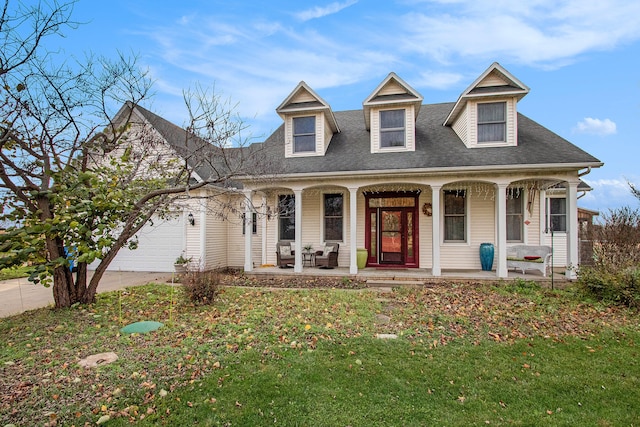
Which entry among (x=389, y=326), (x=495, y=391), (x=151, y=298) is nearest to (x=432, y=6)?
(x=389, y=326)

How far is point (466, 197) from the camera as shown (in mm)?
10938

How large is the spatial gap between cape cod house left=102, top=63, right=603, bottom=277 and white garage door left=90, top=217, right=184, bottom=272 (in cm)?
4

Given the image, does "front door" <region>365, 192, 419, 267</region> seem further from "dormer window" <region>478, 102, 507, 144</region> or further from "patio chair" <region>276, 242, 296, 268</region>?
"dormer window" <region>478, 102, 507, 144</region>

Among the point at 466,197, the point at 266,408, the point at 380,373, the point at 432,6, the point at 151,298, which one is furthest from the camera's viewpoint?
the point at 466,197

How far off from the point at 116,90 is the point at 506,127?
33.8 feet

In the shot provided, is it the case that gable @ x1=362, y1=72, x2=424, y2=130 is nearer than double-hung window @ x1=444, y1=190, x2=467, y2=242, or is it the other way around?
gable @ x1=362, y1=72, x2=424, y2=130

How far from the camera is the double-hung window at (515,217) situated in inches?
426

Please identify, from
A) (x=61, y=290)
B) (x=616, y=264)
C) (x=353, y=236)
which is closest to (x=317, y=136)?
(x=353, y=236)

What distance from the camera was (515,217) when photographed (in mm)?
10875

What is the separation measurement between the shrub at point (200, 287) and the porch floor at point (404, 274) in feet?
13.2

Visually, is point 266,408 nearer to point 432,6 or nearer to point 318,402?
point 318,402

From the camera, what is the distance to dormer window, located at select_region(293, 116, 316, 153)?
1130cm

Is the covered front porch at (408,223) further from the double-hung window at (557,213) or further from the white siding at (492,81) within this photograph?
the white siding at (492,81)

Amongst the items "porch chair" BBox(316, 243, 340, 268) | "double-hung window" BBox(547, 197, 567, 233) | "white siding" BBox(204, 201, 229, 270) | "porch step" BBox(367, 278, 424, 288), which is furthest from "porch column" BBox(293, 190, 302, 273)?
"double-hung window" BBox(547, 197, 567, 233)
